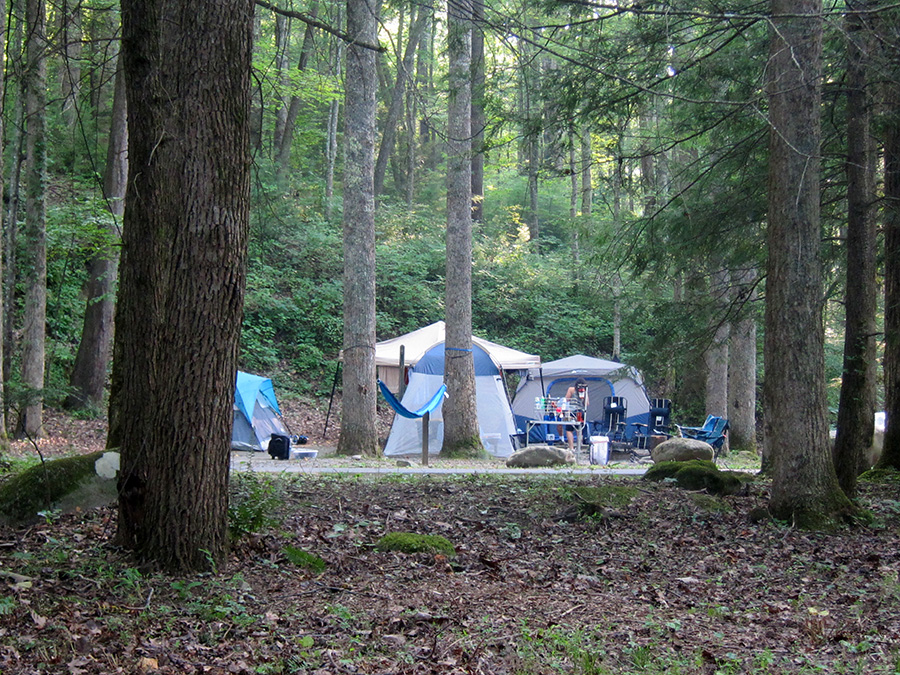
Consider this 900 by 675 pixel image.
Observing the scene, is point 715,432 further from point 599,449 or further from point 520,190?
point 520,190

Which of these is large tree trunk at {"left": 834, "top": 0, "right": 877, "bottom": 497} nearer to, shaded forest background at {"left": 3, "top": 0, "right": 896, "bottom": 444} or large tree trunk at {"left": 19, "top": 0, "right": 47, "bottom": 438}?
shaded forest background at {"left": 3, "top": 0, "right": 896, "bottom": 444}

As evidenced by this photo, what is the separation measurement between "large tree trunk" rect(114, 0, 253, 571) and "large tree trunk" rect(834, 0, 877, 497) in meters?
5.17

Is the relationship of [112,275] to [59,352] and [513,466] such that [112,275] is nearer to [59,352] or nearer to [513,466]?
[59,352]

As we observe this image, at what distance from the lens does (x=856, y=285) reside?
6684 millimetres

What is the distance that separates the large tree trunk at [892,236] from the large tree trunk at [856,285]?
0.22 meters

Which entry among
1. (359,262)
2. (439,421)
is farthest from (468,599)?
(439,421)

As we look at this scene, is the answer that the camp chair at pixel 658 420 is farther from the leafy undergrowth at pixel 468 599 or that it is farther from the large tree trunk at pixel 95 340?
the large tree trunk at pixel 95 340

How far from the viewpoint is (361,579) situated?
171 inches

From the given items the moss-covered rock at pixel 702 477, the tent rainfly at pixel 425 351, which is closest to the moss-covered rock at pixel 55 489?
the moss-covered rock at pixel 702 477

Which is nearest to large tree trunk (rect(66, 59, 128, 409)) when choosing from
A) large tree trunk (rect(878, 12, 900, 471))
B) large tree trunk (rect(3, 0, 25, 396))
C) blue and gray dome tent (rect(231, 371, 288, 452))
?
large tree trunk (rect(3, 0, 25, 396))

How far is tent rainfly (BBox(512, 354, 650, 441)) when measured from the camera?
15.7 m

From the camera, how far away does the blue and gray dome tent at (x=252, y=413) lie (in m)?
12.7

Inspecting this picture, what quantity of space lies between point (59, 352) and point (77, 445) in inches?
143

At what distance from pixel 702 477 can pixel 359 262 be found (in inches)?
219
